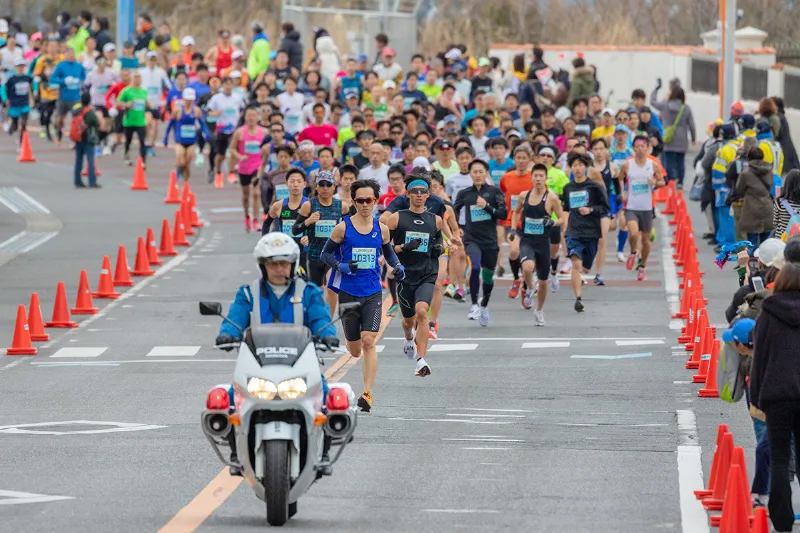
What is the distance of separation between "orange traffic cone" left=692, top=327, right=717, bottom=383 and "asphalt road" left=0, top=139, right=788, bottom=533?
0.20 m

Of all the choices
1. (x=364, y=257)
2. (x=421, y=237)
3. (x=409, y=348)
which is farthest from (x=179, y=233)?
(x=364, y=257)

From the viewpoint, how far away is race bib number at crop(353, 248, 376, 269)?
15953 millimetres

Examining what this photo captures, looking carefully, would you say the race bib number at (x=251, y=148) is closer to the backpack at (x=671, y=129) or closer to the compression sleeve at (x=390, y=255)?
the backpack at (x=671, y=129)

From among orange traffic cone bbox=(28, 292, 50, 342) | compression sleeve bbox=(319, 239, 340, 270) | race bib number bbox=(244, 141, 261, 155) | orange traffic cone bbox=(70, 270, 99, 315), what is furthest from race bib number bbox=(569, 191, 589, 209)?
race bib number bbox=(244, 141, 261, 155)

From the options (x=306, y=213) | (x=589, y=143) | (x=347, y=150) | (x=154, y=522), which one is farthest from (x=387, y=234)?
(x=589, y=143)

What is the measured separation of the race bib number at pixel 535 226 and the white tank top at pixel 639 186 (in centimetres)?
385

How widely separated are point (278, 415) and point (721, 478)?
2.72 meters

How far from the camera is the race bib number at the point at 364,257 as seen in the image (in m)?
16.0

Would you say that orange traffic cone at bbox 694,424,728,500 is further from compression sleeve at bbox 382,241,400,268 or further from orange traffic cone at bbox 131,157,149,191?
orange traffic cone at bbox 131,157,149,191

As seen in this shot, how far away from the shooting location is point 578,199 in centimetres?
2311

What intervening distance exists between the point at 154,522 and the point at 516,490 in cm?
241

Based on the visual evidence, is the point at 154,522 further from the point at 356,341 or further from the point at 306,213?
the point at 306,213

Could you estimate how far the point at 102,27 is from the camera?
46.7 meters

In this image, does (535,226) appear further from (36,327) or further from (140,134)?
(140,134)
